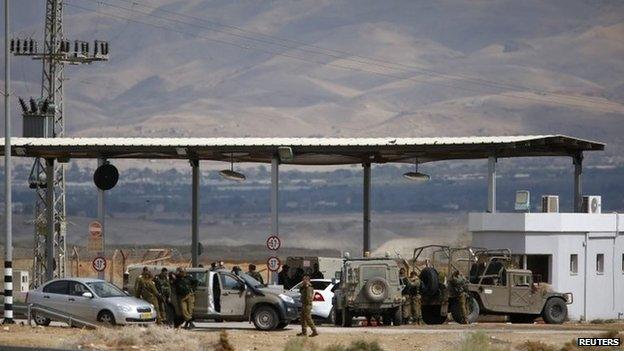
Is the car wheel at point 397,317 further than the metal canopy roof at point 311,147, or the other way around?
the metal canopy roof at point 311,147

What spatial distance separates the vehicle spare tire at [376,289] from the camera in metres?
39.2

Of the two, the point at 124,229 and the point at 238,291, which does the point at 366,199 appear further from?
the point at 124,229

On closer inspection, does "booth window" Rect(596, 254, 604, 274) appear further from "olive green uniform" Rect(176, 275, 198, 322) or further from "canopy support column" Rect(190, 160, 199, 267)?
"olive green uniform" Rect(176, 275, 198, 322)

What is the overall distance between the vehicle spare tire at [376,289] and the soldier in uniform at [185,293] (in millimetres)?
4523

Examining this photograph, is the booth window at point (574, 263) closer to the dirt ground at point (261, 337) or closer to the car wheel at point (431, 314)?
A: the car wheel at point (431, 314)

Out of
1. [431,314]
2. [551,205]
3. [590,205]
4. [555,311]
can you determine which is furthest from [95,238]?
[590,205]

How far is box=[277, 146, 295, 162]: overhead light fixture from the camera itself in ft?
156

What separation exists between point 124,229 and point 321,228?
876 inches

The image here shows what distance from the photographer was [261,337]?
34.3 meters

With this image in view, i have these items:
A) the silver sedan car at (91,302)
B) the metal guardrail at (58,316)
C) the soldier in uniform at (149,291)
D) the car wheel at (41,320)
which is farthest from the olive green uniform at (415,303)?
the car wheel at (41,320)

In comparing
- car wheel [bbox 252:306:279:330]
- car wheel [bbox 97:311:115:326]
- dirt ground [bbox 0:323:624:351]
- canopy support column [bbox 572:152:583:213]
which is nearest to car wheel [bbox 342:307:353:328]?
dirt ground [bbox 0:323:624:351]

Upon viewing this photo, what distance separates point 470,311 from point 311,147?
9.10 m

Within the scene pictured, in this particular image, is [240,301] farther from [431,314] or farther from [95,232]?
[95,232]

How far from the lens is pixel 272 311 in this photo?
37219 millimetres
